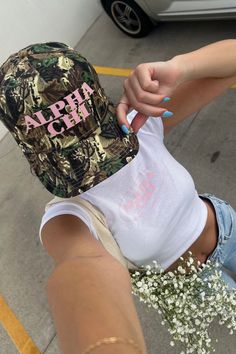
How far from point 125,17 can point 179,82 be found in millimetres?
3480

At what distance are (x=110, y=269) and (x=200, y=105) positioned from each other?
33.2 inches

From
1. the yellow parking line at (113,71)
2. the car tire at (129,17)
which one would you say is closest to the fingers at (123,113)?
the yellow parking line at (113,71)

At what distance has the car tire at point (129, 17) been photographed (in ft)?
14.8

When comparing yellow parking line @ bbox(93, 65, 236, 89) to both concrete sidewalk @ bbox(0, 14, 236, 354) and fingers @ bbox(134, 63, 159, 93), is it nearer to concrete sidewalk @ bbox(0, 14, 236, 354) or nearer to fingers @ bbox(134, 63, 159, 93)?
concrete sidewalk @ bbox(0, 14, 236, 354)

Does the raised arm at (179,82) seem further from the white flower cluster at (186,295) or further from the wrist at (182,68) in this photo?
the white flower cluster at (186,295)

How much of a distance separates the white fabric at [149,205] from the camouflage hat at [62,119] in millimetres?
111

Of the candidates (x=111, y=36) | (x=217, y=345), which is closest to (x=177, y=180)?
(x=217, y=345)

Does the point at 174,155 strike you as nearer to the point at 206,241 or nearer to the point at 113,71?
the point at 113,71

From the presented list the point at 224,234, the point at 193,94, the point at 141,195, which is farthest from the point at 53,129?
the point at 224,234

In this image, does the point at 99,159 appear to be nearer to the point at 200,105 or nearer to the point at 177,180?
the point at 177,180

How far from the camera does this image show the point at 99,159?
140cm

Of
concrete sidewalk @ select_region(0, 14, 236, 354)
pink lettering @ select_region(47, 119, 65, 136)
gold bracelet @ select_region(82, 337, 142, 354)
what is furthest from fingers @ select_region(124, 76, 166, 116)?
concrete sidewalk @ select_region(0, 14, 236, 354)

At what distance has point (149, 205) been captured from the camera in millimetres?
1536

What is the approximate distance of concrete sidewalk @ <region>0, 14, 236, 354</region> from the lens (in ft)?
9.14
